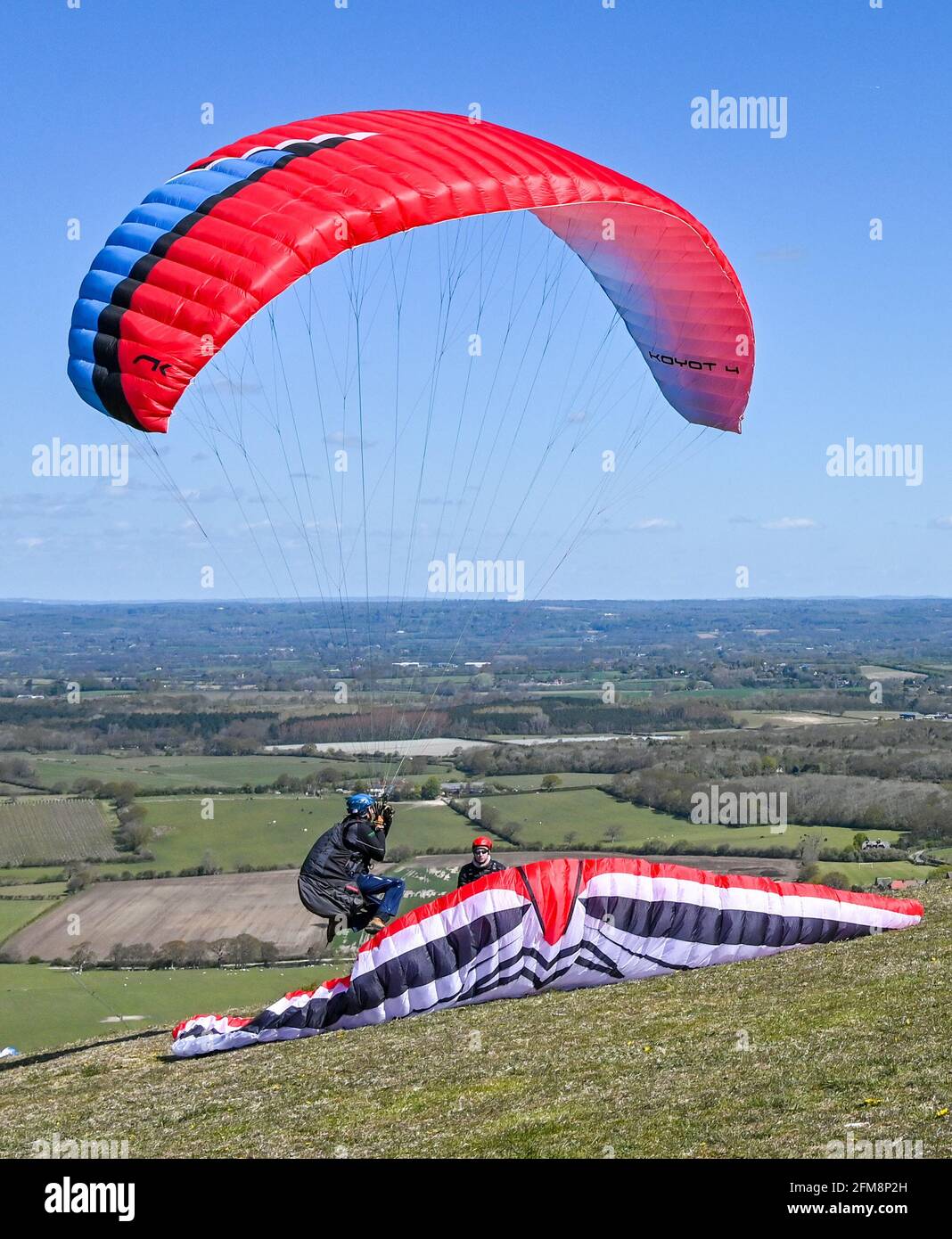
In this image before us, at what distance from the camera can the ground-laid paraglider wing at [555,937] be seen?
10875 millimetres

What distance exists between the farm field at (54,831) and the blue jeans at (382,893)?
30.7 meters

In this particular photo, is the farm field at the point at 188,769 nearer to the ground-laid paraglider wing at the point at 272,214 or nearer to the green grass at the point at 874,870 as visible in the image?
the green grass at the point at 874,870

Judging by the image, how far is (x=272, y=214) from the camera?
39.0 feet

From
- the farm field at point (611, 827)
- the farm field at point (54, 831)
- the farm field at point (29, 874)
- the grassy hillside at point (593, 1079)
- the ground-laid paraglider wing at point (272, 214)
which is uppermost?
the ground-laid paraglider wing at point (272, 214)

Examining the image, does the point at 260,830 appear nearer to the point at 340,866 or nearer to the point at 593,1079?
the point at 340,866

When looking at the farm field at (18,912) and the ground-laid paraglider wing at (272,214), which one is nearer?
the ground-laid paraglider wing at (272,214)

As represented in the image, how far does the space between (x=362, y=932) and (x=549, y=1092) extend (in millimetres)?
4244

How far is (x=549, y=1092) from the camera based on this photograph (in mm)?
8000

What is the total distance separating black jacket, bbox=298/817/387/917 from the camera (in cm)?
1145

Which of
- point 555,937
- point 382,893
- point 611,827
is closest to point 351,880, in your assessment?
point 382,893

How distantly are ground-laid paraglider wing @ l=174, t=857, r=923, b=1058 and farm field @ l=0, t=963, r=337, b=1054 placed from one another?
891 cm

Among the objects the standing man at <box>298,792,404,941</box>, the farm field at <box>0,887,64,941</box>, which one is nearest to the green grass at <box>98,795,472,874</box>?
the farm field at <box>0,887,64,941</box>

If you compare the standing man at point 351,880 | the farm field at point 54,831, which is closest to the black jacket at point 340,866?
the standing man at point 351,880
